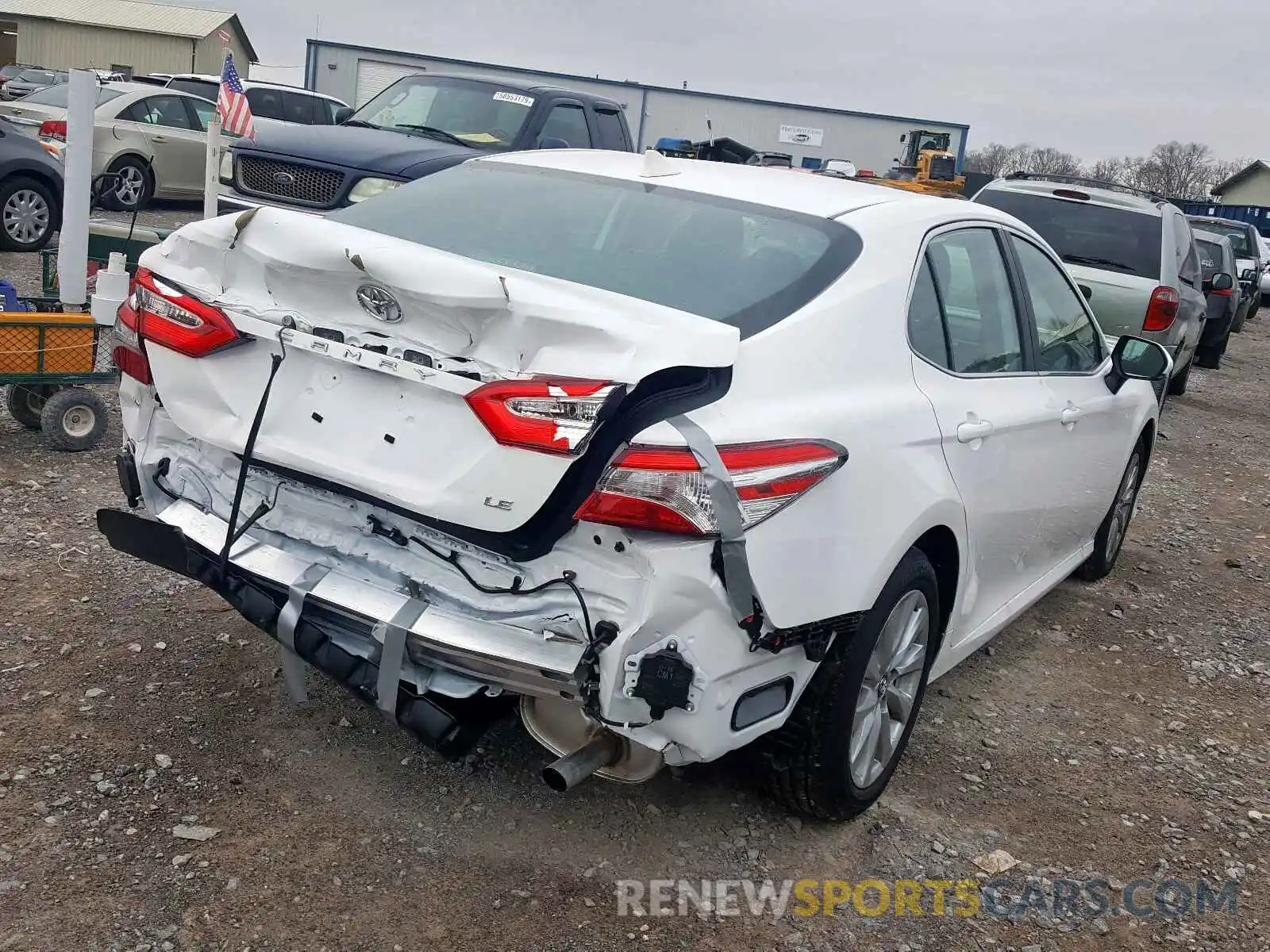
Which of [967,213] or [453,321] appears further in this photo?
[967,213]

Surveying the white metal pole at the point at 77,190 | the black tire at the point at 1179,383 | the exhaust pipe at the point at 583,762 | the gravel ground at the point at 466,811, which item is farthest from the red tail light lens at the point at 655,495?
the black tire at the point at 1179,383

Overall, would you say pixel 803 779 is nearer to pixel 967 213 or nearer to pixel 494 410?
pixel 494 410

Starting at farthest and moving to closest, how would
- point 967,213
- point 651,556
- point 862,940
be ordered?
point 967,213 < point 862,940 < point 651,556

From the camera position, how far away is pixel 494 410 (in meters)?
2.57

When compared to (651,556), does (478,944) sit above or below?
below

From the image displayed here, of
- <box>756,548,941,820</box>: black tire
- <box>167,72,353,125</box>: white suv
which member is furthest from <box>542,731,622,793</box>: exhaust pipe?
<box>167,72,353,125</box>: white suv

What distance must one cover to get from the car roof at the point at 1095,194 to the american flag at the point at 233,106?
5781 millimetres

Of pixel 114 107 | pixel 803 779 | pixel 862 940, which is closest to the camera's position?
pixel 862 940

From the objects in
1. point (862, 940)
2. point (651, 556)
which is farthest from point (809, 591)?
point (862, 940)

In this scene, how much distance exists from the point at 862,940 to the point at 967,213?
7.45 ft

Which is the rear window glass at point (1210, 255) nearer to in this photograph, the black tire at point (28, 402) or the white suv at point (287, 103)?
the white suv at point (287, 103)

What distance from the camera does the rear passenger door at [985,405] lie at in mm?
3455

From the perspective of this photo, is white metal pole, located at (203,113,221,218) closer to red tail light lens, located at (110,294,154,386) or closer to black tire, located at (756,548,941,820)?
red tail light lens, located at (110,294,154,386)

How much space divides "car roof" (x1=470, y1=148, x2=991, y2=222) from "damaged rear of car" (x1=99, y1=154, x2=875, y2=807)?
13.1 inches
